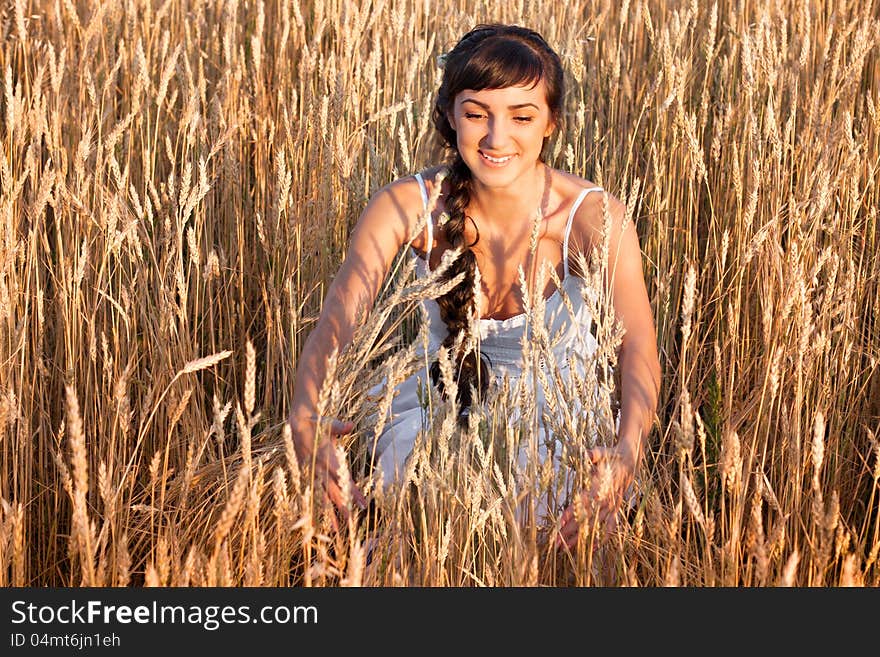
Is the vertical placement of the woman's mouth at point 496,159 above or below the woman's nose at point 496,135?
below

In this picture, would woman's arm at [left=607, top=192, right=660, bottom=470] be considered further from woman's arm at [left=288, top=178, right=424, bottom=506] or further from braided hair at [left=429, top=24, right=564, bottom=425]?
woman's arm at [left=288, top=178, right=424, bottom=506]

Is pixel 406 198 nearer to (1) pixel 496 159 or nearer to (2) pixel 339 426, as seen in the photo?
(1) pixel 496 159

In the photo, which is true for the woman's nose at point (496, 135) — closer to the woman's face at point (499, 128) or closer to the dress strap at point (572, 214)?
the woman's face at point (499, 128)

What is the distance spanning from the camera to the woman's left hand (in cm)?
127

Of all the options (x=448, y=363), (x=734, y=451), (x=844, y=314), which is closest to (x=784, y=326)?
(x=844, y=314)

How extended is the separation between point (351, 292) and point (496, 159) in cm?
38

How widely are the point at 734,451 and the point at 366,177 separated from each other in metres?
1.50

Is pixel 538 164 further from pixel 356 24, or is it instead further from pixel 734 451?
pixel 734 451

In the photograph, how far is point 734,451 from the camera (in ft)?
4.07

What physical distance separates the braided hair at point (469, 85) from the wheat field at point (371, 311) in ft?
0.55

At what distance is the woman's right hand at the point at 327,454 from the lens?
4.78 feet

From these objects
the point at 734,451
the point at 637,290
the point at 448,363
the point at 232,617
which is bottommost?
the point at 232,617

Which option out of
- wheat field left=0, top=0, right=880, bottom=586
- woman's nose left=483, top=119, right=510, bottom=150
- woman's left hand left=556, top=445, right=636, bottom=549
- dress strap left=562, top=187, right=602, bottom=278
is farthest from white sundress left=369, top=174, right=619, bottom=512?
woman's left hand left=556, top=445, right=636, bottom=549

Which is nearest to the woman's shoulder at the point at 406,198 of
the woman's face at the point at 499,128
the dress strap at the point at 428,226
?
the dress strap at the point at 428,226
